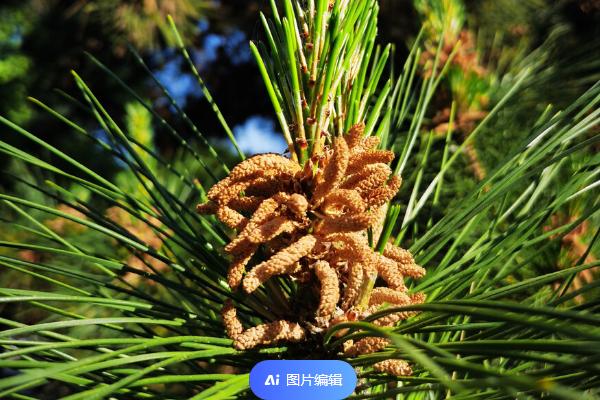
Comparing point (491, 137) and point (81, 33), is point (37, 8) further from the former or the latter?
point (491, 137)

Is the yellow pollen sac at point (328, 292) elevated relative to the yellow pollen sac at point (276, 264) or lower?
lower

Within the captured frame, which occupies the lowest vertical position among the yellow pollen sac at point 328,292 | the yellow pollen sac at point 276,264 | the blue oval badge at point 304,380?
the blue oval badge at point 304,380

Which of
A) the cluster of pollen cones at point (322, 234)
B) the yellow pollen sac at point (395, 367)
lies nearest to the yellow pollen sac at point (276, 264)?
the cluster of pollen cones at point (322, 234)

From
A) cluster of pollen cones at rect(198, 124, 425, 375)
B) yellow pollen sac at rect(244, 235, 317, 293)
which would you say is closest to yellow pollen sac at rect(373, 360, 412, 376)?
cluster of pollen cones at rect(198, 124, 425, 375)

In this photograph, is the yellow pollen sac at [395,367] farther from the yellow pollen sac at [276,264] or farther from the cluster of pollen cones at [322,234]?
the yellow pollen sac at [276,264]

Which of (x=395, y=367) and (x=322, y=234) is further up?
(x=322, y=234)

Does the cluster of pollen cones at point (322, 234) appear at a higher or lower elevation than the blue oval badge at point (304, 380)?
higher
